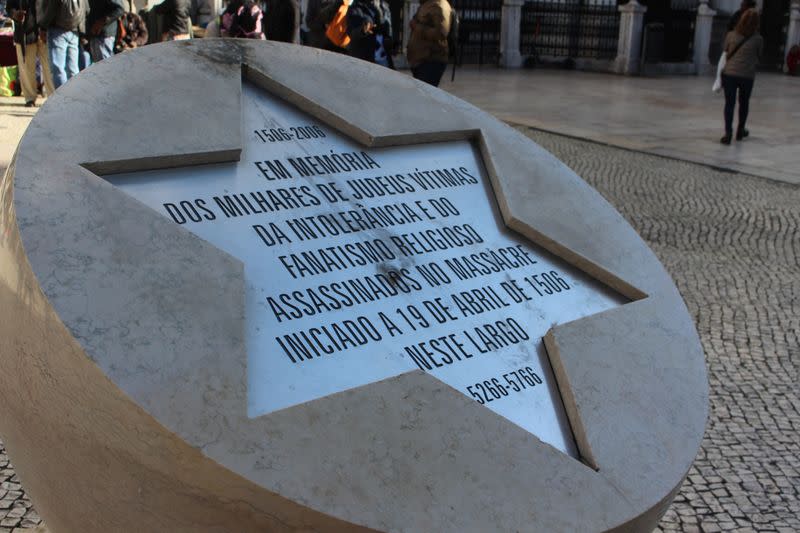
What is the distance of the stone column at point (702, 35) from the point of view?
21250 millimetres

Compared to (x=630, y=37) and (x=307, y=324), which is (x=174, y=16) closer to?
(x=307, y=324)

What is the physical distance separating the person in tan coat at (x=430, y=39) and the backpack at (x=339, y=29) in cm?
75

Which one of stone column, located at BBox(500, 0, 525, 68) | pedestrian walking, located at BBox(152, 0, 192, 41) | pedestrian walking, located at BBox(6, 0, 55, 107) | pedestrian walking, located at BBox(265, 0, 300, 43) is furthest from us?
stone column, located at BBox(500, 0, 525, 68)

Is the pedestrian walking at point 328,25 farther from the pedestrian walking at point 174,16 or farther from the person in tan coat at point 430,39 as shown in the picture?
the pedestrian walking at point 174,16

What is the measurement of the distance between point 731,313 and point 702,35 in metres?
17.7

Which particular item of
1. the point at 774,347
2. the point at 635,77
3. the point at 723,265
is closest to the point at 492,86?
the point at 635,77

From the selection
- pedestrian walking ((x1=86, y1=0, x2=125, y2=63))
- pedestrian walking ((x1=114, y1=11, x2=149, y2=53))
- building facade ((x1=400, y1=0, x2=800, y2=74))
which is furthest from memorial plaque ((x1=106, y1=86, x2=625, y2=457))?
building facade ((x1=400, y1=0, x2=800, y2=74))

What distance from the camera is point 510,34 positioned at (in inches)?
853

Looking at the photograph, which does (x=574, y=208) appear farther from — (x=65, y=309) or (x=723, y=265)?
(x=723, y=265)

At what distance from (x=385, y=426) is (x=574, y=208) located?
144 cm

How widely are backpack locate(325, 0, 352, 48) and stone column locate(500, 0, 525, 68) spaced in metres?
12.2

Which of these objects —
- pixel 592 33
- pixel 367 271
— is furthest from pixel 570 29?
pixel 367 271

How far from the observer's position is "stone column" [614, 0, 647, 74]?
20.4 metres

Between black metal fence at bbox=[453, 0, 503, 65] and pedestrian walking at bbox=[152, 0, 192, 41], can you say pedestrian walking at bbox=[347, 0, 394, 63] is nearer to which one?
pedestrian walking at bbox=[152, 0, 192, 41]
